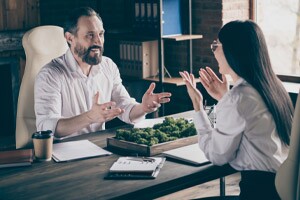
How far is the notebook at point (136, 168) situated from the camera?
2.07 meters

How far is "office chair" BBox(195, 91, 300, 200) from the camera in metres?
1.84

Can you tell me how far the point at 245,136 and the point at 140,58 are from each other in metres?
2.62

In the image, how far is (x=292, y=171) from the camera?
1876mm

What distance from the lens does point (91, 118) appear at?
2613mm

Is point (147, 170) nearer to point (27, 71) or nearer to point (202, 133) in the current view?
point (202, 133)

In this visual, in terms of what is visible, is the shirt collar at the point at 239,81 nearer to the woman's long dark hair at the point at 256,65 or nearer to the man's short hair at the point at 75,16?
the woman's long dark hair at the point at 256,65

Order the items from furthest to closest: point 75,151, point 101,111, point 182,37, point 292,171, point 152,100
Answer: point 182,37
point 152,100
point 101,111
point 75,151
point 292,171

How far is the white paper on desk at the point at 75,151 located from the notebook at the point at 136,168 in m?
0.17

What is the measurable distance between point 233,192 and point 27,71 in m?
1.71

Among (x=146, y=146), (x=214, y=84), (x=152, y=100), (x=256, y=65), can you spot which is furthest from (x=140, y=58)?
(x=256, y=65)

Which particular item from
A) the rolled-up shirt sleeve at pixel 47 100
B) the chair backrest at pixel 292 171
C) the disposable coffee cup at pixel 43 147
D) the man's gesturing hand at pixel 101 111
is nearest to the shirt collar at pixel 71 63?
the rolled-up shirt sleeve at pixel 47 100

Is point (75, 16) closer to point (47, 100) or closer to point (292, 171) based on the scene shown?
point (47, 100)

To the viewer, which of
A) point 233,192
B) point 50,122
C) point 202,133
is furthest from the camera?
point 233,192

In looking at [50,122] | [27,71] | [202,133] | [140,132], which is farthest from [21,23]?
[202,133]
